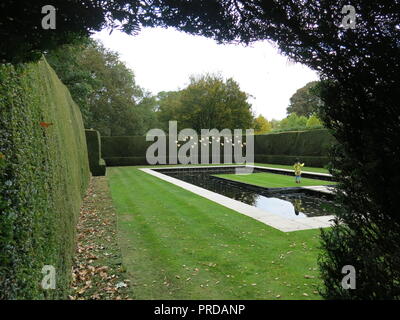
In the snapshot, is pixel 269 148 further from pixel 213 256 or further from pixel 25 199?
pixel 25 199

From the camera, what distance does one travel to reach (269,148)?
28594 millimetres

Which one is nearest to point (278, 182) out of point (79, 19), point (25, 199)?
point (25, 199)

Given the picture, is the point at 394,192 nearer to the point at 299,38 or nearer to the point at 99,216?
the point at 299,38

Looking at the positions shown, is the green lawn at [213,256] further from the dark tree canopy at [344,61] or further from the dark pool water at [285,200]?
the dark pool water at [285,200]

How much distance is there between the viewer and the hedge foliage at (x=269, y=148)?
23.1 m

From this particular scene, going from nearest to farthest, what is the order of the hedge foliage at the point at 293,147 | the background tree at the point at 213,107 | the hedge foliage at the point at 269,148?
the hedge foliage at the point at 293,147 < the hedge foliage at the point at 269,148 < the background tree at the point at 213,107

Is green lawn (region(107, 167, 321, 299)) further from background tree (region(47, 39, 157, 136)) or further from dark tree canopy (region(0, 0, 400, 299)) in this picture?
background tree (region(47, 39, 157, 136))

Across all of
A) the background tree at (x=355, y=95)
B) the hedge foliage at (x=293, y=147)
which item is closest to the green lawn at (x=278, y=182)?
the hedge foliage at (x=293, y=147)

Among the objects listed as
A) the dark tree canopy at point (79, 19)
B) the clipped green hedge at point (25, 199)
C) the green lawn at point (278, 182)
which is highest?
the dark tree canopy at point (79, 19)

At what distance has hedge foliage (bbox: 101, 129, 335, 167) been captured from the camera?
2309cm

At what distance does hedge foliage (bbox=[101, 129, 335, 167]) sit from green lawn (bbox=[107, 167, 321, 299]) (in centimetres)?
1755

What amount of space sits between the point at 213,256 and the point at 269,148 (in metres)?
24.9

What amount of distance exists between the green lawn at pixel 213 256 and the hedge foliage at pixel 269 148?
17.6 metres

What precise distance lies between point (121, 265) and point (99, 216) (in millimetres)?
3301
